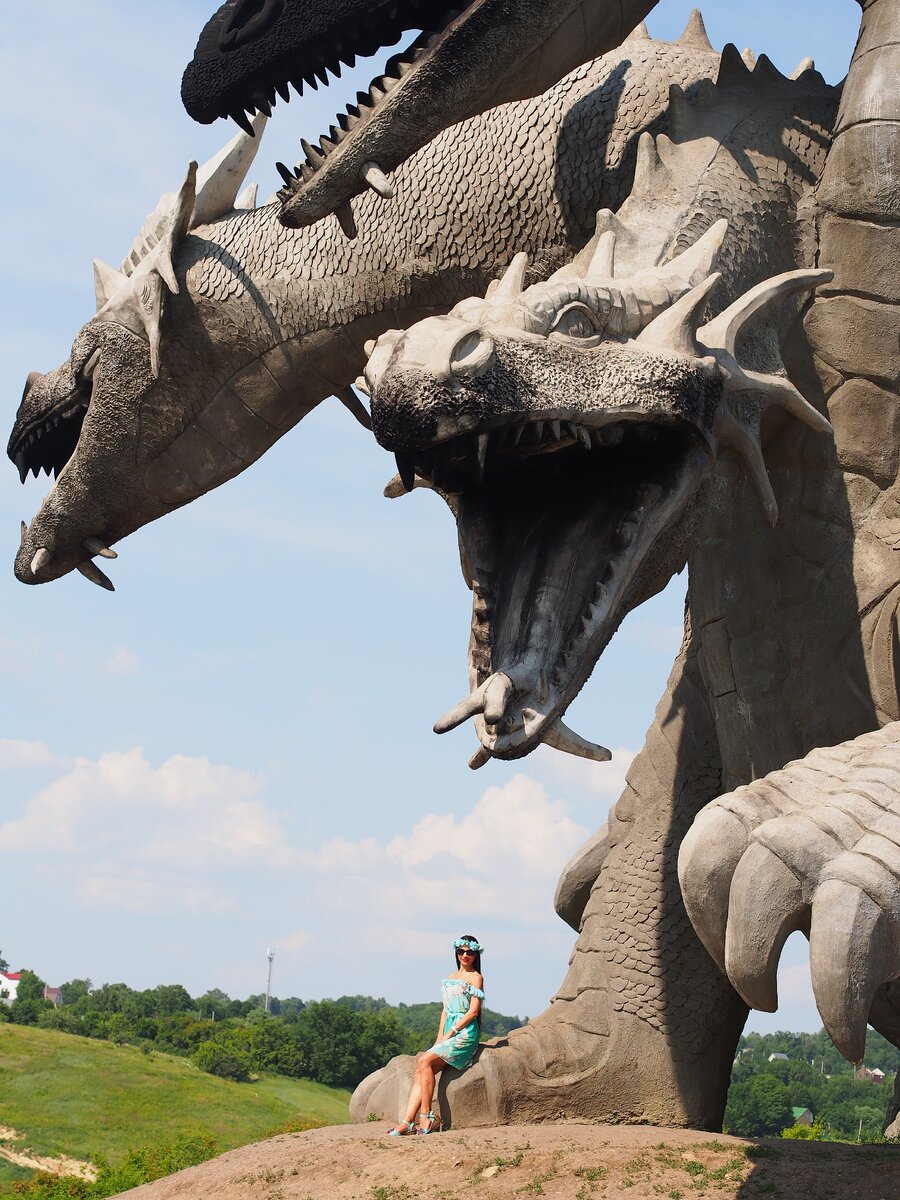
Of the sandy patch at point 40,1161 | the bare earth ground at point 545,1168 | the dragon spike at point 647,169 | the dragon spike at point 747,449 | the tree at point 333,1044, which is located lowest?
the bare earth ground at point 545,1168

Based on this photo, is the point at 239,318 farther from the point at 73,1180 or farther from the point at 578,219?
the point at 73,1180

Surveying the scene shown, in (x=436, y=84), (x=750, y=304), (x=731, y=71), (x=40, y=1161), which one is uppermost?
(x=731, y=71)

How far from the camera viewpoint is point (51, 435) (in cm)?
692

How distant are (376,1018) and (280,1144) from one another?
6.95 m

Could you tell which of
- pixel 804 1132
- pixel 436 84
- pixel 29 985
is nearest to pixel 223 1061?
pixel 804 1132

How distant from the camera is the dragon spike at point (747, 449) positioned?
402 cm

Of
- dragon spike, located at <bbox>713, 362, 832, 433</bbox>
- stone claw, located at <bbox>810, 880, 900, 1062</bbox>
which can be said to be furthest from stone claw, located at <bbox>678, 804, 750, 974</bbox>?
dragon spike, located at <bbox>713, 362, 832, 433</bbox>

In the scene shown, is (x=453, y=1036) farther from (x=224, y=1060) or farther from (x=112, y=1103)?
(x=224, y=1060)

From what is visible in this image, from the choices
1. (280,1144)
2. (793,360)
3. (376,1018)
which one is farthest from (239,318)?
(376,1018)

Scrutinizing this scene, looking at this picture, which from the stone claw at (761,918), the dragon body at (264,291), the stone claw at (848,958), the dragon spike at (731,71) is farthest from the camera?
the dragon body at (264,291)

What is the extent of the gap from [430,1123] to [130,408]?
9.67 ft

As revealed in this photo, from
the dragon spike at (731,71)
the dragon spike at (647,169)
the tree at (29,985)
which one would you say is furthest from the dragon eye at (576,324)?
the tree at (29,985)

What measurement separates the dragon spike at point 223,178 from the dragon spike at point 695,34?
1.83m

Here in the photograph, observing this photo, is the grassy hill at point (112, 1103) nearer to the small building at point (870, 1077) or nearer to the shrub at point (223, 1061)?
the shrub at point (223, 1061)
